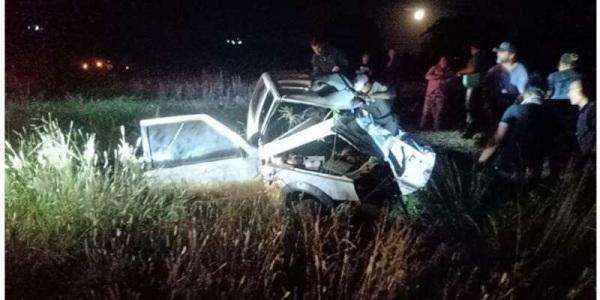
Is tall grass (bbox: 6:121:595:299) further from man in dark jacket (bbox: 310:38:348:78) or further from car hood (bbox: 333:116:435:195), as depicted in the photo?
man in dark jacket (bbox: 310:38:348:78)

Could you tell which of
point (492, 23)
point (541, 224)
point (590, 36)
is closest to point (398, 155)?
point (541, 224)

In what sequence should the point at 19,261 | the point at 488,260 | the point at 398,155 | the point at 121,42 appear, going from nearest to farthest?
the point at 19,261 < the point at 488,260 < the point at 398,155 < the point at 121,42

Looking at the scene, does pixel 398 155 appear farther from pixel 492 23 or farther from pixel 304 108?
pixel 492 23

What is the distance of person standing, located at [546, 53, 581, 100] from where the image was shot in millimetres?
5527

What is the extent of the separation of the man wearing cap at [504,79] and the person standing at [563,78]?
339 millimetres

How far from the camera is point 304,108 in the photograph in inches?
198

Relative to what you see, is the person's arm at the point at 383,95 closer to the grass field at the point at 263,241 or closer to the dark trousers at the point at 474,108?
the grass field at the point at 263,241

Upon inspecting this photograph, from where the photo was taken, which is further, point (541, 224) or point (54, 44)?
point (54, 44)

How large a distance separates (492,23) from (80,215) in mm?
5262

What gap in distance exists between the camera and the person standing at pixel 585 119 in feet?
14.8

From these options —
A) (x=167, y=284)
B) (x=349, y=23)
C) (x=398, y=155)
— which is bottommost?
(x=167, y=284)

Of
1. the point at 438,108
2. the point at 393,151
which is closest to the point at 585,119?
the point at 393,151

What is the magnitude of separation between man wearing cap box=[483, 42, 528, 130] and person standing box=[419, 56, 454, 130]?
73 centimetres

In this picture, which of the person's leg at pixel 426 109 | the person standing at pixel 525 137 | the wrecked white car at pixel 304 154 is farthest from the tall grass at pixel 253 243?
the person's leg at pixel 426 109
